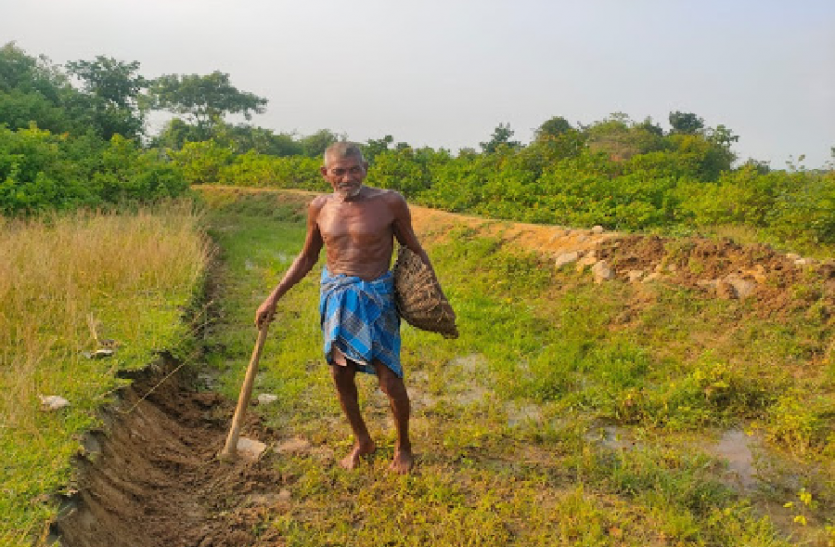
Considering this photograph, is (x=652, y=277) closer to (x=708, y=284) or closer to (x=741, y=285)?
(x=708, y=284)

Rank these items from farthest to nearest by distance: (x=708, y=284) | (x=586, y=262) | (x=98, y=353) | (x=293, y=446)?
(x=586, y=262) → (x=708, y=284) → (x=98, y=353) → (x=293, y=446)

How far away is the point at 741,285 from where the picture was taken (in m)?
5.57

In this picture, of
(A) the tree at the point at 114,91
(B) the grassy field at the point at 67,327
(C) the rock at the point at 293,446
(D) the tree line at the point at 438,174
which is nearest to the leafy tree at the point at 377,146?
(D) the tree line at the point at 438,174

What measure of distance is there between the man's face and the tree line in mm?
2571

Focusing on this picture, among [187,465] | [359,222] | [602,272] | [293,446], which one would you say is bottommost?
[187,465]

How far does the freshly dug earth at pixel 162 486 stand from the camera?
9.36ft

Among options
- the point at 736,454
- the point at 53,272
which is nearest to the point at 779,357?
the point at 736,454

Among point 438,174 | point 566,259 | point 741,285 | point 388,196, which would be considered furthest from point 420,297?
point 438,174

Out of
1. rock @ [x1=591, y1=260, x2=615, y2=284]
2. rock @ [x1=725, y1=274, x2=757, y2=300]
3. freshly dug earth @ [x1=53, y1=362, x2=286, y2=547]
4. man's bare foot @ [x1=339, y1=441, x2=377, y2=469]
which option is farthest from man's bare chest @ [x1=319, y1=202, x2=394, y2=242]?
rock @ [x1=725, y1=274, x2=757, y2=300]

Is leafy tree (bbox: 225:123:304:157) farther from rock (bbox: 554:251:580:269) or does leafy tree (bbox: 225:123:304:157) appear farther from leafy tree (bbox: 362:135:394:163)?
rock (bbox: 554:251:580:269)

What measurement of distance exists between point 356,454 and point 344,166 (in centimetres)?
176

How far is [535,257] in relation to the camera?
7324 mm

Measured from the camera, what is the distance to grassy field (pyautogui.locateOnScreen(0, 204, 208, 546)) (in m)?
2.85

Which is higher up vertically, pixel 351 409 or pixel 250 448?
pixel 351 409
